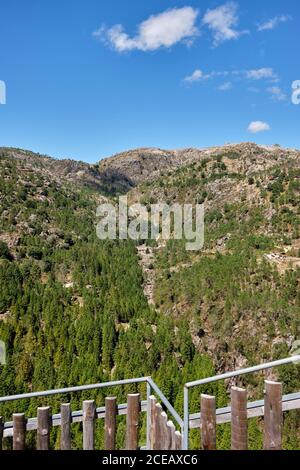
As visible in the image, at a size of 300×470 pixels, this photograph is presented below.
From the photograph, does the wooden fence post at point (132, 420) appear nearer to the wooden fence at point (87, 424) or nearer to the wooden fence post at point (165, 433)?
the wooden fence at point (87, 424)

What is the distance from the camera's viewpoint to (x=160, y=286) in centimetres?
3294

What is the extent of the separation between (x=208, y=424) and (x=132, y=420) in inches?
38.1

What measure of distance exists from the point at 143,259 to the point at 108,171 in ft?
237

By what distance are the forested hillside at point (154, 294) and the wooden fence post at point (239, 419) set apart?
374 inches

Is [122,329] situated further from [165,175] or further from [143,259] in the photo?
[165,175]

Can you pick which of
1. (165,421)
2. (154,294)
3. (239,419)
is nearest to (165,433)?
(165,421)

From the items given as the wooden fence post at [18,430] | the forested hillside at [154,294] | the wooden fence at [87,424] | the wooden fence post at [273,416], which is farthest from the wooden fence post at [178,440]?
the forested hillside at [154,294]

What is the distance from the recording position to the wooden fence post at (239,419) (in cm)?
276

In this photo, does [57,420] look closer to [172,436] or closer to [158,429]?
[158,429]

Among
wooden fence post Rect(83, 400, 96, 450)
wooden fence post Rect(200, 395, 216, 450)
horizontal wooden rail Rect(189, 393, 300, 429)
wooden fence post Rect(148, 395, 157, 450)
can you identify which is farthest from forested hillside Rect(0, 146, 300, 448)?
wooden fence post Rect(200, 395, 216, 450)

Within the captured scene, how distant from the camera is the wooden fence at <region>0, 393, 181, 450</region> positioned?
3391 mm

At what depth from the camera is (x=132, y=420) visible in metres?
3.59
